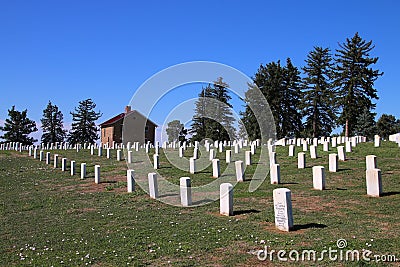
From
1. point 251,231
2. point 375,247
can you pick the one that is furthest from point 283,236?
point 375,247

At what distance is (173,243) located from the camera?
8547 mm

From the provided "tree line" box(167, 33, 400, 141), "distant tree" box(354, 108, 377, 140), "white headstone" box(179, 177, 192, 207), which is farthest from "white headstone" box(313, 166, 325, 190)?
"distant tree" box(354, 108, 377, 140)

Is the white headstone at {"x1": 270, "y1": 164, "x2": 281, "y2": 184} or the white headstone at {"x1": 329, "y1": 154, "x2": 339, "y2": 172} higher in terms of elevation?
the white headstone at {"x1": 329, "y1": 154, "x2": 339, "y2": 172}

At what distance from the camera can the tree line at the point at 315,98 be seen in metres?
55.9

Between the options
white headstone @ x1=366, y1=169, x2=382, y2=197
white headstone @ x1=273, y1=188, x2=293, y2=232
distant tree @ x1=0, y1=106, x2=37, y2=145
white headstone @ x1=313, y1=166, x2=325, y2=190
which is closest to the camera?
white headstone @ x1=273, y1=188, x2=293, y2=232

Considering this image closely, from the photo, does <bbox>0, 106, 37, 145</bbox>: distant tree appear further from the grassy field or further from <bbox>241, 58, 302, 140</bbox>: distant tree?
the grassy field

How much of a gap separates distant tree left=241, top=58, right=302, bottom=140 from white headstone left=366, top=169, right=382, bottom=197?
4710 cm

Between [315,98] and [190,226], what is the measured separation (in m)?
55.0

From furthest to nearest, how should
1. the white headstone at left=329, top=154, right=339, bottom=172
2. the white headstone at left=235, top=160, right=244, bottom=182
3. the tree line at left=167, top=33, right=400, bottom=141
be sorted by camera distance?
the tree line at left=167, top=33, right=400, bottom=141
the white headstone at left=329, top=154, right=339, bottom=172
the white headstone at left=235, top=160, right=244, bottom=182

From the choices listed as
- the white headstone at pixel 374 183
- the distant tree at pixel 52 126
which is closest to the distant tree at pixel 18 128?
the distant tree at pixel 52 126

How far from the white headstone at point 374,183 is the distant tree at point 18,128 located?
76642mm

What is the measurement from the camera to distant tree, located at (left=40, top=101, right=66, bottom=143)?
284ft

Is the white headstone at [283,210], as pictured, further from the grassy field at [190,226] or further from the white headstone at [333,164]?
the white headstone at [333,164]

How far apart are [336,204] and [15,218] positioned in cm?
935
